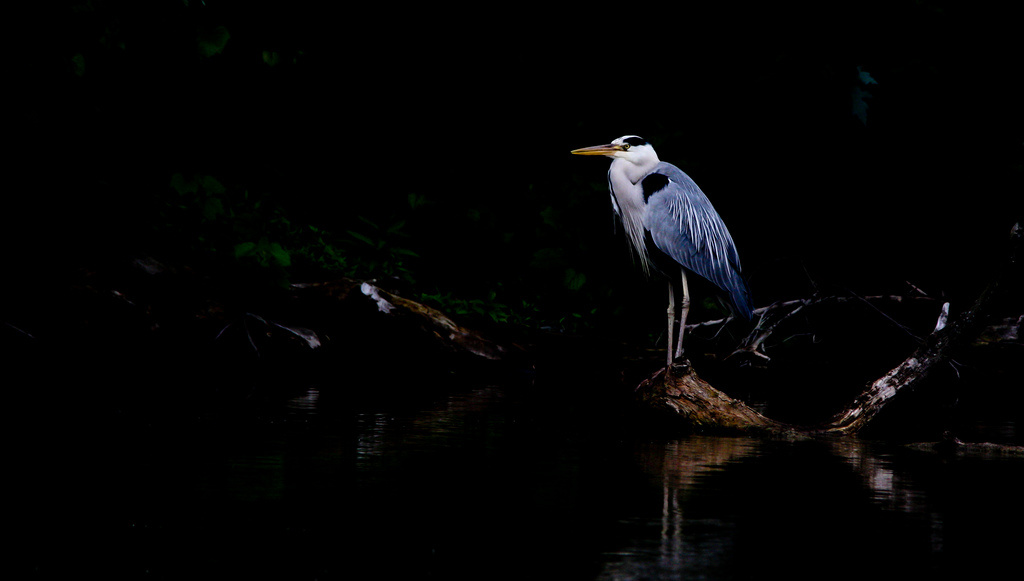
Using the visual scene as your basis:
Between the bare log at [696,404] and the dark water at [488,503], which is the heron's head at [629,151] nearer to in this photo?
the bare log at [696,404]

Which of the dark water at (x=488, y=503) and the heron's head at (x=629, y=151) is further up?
the heron's head at (x=629, y=151)

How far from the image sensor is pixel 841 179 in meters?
9.71

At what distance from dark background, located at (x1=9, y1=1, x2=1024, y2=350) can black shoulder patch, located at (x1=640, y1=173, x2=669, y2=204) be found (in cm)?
124

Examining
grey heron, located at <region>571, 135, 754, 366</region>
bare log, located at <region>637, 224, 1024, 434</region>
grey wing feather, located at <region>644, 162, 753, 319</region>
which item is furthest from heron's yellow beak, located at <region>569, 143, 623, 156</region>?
bare log, located at <region>637, 224, 1024, 434</region>

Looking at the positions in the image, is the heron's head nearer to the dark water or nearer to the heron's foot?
the heron's foot

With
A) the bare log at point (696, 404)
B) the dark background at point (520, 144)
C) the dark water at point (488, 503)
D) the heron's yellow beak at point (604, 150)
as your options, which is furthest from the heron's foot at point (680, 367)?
the heron's yellow beak at point (604, 150)

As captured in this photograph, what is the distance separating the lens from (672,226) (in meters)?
7.40

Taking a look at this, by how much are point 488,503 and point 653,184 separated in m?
4.75

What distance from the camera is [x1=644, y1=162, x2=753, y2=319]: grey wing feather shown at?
7.30m

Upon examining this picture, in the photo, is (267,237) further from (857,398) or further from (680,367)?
(857,398)

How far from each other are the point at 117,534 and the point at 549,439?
7.58ft

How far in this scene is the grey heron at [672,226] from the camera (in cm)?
733

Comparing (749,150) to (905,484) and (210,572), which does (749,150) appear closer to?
(905,484)

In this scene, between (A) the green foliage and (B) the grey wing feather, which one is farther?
(A) the green foliage
